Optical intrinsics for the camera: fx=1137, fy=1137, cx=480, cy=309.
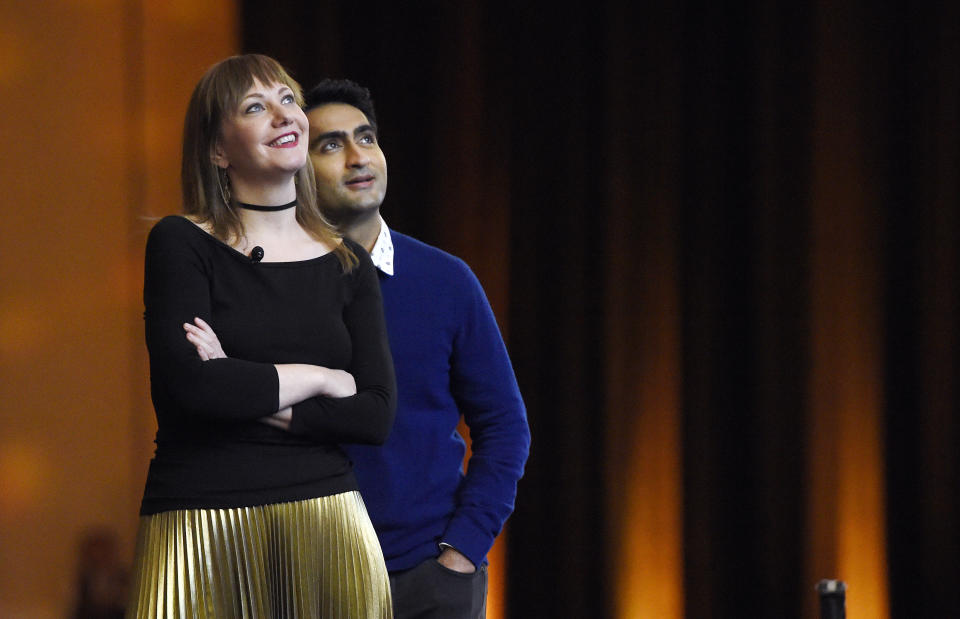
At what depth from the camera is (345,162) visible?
1886 mm

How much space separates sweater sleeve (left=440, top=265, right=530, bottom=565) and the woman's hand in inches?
25.2

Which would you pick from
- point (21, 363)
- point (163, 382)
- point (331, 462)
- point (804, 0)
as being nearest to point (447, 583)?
point (331, 462)

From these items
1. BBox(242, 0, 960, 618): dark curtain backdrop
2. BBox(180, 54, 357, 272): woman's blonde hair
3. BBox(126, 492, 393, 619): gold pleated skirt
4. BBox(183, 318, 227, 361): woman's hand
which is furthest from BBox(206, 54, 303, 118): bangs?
BBox(242, 0, 960, 618): dark curtain backdrop

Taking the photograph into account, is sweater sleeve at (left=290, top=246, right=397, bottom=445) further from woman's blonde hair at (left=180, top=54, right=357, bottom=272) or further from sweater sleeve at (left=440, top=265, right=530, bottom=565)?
sweater sleeve at (left=440, top=265, right=530, bottom=565)

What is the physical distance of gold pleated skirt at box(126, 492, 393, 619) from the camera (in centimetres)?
129

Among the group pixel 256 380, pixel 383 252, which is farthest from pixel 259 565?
pixel 383 252

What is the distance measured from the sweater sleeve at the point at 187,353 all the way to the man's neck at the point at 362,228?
1.67ft

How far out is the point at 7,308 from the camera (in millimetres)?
2727

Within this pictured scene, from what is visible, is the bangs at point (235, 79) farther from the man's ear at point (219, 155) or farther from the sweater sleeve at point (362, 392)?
the sweater sleeve at point (362, 392)

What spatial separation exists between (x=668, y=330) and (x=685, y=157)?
514 mm

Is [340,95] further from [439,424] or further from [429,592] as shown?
[429,592]

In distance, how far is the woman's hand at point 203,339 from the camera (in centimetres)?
133

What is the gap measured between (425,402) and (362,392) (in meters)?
0.43

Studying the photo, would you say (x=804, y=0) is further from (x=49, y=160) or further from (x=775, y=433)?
(x=49, y=160)
